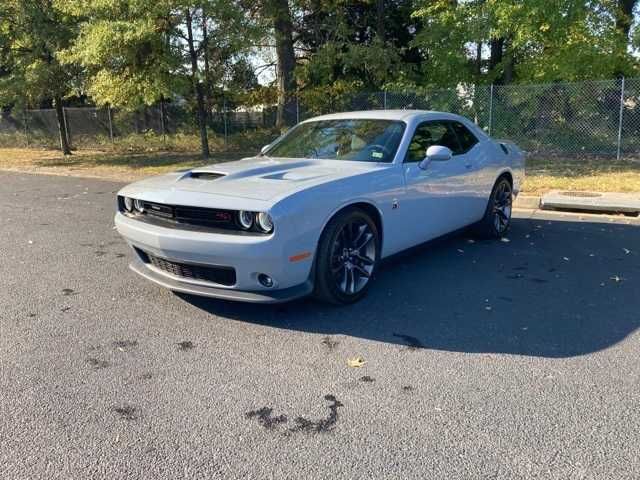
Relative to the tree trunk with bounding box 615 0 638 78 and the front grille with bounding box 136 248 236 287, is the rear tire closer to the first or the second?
the front grille with bounding box 136 248 236 287

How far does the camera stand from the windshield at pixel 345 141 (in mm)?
5004

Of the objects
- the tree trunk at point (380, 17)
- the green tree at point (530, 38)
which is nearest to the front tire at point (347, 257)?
the green tree at point (530, 38)

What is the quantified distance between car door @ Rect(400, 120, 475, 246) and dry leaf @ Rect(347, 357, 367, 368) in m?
1.71

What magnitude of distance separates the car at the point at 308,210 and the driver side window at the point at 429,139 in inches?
0.5

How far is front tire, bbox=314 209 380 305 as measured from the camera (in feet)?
13.4

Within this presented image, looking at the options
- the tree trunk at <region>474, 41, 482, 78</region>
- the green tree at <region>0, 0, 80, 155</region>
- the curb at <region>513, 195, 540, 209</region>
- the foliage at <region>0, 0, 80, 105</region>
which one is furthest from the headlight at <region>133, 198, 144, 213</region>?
the tree trunk at <region>474, 41, 482, 78</region>

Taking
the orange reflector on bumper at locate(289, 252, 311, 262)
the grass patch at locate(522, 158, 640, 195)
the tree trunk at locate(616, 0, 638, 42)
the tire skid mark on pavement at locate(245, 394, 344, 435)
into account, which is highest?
the tree trunk at locate(616, 0, 638, 42)

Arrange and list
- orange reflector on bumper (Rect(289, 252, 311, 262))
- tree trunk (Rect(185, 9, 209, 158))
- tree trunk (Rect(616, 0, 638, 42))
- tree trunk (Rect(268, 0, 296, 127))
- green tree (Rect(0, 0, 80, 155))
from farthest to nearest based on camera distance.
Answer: tree trunk (Rect(268, 0, 296, 127)), green tree (Rect(0, 0, 80, 155)), tree trunk (Rect(616, 0, 638, 42)), tree trunk (Rect(185, 9, 209, 158)), orange reflector on bumper (Rect(289, 252, 311, 262))

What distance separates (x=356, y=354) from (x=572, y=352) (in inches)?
53.5

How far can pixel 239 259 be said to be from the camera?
3.74m

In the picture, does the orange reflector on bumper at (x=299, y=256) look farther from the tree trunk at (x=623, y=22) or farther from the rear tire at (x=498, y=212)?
the tree trunk at (x=623, y=22)

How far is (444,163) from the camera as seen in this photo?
17.8 feet

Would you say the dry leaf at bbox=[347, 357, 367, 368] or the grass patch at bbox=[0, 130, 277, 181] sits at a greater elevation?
the grass patch at bbox=[0, 130, 277, 181]

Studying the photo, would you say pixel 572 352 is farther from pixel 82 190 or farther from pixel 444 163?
pixel 82 190
